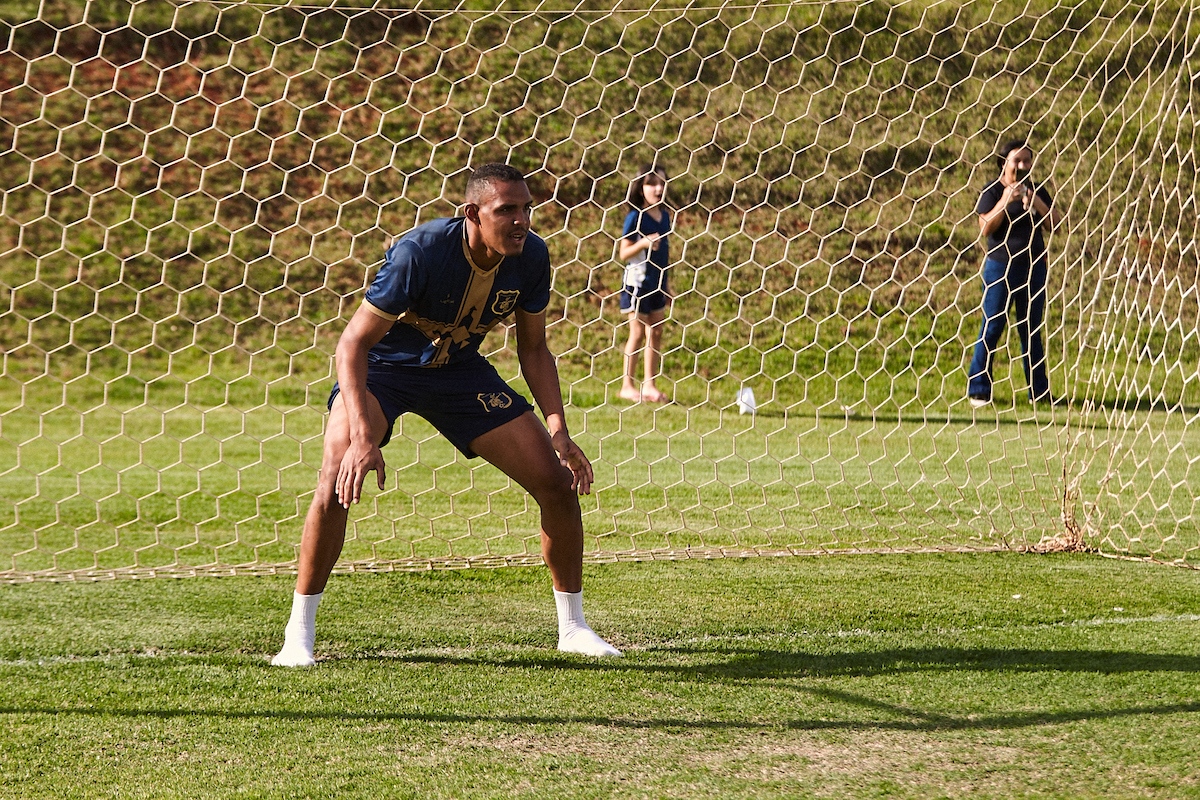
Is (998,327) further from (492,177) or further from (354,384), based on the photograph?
(354,384)

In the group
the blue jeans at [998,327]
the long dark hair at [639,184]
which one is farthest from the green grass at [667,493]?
the long dark hair at [639,184]

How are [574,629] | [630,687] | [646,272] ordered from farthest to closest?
[646,272]
[574,629]
[630,687]

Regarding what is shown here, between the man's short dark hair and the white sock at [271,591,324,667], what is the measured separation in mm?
1317

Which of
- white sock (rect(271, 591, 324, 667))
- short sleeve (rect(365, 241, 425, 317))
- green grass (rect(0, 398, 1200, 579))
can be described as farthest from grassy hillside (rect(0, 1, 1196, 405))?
short sleeve (rect(365, 241, 425, 317))

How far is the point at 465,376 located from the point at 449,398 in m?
0.09

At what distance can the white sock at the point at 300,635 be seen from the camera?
3.88 m

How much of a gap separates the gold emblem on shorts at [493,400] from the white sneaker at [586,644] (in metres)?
0.77

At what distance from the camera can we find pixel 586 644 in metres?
4.06

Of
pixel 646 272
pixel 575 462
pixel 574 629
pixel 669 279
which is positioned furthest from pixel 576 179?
pixel 575 462

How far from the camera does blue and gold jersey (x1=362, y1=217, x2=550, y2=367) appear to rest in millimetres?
3699

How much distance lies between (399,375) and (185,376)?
8.22m

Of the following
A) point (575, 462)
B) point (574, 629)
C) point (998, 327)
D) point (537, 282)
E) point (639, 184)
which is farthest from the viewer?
point (639, 184)

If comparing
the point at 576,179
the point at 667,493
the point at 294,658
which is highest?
the point at 576,179

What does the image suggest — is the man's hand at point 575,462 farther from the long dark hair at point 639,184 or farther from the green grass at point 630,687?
the long dark hair at point 639,184
